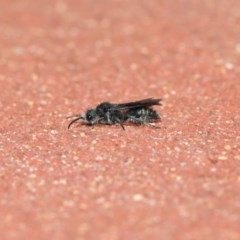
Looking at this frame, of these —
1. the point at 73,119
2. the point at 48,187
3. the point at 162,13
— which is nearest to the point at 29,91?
the point at 73,119

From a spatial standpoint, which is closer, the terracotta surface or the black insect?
the terracotta surface

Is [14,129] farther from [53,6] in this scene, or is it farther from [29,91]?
[53,6]

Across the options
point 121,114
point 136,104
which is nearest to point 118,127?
point 121,114

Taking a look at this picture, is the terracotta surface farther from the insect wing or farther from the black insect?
the insect wing

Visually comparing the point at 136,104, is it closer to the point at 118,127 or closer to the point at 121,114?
the point at 121,114

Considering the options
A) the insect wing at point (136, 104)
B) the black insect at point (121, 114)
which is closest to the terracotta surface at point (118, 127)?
the black insect at point (121, 114)

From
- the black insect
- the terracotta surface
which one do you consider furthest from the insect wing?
the terracotta surface
